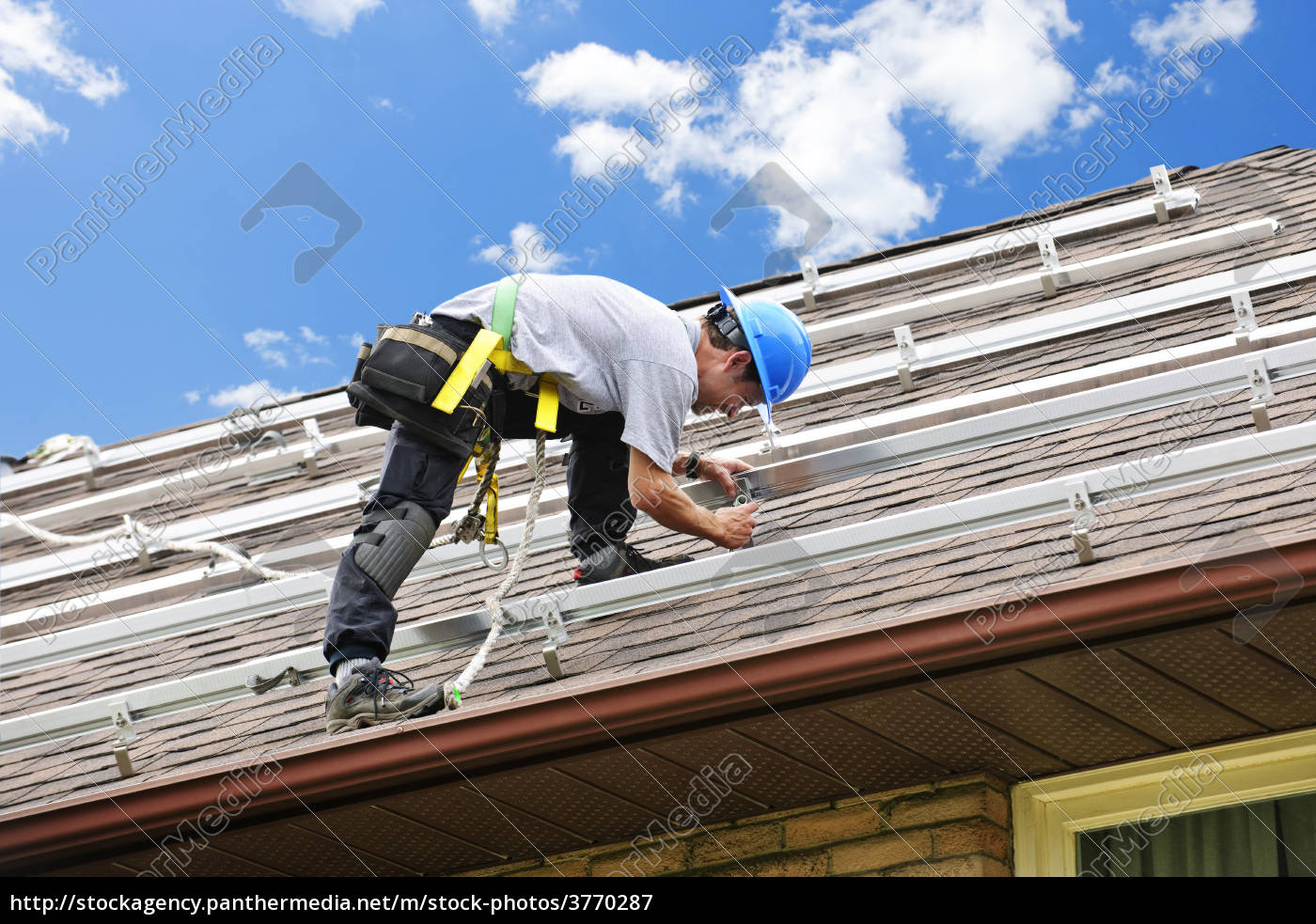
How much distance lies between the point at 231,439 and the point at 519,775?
441cm

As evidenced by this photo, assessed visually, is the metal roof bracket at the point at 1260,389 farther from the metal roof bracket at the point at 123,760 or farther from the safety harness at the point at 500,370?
the metal roof bracket at the point at 123,760

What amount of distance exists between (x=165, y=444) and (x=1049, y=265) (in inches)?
197

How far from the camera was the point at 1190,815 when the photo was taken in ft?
11.6

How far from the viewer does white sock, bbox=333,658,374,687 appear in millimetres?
3760

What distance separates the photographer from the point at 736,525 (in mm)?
4008

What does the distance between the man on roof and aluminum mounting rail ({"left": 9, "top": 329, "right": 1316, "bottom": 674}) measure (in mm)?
640

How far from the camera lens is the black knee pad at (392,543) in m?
3.76

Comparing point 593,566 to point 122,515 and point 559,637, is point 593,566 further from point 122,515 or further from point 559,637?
point 122,515

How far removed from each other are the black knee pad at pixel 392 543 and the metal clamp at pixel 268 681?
24.5 inches

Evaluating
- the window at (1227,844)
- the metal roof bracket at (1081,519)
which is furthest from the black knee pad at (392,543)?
the window at (1227,844)

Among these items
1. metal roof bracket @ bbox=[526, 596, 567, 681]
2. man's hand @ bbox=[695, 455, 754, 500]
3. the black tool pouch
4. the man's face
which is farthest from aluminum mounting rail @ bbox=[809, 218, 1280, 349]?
the black tool pouch

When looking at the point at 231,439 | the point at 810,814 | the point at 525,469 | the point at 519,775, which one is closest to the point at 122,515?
the point at 231,439

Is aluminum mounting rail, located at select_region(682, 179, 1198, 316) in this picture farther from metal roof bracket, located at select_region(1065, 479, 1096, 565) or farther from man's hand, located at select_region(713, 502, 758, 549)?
metal roof bracket, located at select_region(1065, 479, 1096, 565)

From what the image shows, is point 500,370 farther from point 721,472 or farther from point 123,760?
point 123,760
